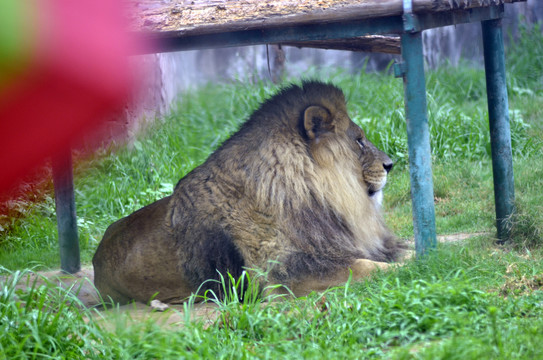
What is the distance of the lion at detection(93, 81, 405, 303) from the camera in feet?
15.3

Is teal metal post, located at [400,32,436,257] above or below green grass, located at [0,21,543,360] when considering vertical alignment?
above

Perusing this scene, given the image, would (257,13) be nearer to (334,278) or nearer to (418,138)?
(418,138)

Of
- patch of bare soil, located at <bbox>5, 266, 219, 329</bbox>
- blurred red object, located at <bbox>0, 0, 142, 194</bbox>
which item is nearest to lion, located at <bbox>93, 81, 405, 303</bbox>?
patch of bare soil, located at <bbox>5, 266, 219, 329</bbox>

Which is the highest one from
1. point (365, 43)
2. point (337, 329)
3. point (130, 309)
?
point (365, 43)

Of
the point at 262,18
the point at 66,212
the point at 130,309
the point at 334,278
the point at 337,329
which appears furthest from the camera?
the point at 66,212

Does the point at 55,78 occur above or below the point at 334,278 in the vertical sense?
above

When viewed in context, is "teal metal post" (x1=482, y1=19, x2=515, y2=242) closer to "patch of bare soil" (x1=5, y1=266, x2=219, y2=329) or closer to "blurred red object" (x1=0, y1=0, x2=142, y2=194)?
"patch of bare soil" (x1=5, y1=266, x2=219, y2=329)

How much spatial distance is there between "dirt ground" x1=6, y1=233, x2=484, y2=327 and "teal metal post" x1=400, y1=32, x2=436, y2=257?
3.60 feet

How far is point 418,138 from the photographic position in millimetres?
4426

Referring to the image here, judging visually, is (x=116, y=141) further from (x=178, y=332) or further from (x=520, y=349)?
(x=520, y=349)

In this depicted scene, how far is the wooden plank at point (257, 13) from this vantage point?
4133mm

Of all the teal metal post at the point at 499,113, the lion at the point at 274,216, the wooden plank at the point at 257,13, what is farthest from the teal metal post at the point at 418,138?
the teal metal post at the point at 499,113

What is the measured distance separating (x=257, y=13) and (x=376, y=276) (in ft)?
6.03

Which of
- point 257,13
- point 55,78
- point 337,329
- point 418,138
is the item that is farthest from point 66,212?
point 337,329
